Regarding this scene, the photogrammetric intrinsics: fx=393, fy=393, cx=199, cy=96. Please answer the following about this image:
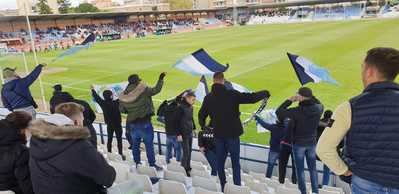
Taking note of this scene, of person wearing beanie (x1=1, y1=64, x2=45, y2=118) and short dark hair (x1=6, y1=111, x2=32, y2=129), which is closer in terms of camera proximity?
short dark hair (x1=6, y1=111, x2=32, y2=129)

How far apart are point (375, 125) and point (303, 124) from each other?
2.91 meters

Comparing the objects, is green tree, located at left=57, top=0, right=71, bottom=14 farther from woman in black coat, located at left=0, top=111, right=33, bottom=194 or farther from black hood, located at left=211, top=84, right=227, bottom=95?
woman in black coat, located at left=0, top=111, right=33, bottom=194

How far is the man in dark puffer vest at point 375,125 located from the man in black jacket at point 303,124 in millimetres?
2434

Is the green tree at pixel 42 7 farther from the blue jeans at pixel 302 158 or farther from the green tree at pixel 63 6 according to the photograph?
the blue jeans at pixel 302 158

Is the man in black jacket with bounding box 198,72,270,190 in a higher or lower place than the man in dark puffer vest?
lower

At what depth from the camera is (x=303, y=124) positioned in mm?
4938

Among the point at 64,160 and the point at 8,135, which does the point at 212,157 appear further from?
the point at 64,160

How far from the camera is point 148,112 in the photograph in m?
5.86

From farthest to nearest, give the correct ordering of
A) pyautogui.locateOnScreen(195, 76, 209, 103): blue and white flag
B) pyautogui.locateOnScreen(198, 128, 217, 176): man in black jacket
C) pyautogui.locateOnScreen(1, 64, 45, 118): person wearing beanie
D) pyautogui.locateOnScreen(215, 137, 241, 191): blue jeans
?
pyautogui.locateOnScreen(195, 76, 209, 103): blue and white flag → pyautogui.locateOnScreen(1, 64, 45, 118): person wearing beanie → pyautogui.locateOnScreen(198, 128, 217, 176): man in black jacket → pyautogui.locateOnScreen(215, 137, 241, 191): blue jeans

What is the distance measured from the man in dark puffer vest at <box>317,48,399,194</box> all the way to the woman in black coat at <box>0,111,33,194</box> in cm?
223

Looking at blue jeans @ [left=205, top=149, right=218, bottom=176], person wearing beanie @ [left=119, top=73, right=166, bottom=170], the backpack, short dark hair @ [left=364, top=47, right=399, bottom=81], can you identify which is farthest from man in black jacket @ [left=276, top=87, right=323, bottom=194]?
short dark hair @ [left=364, top=47, right=399, bottom=81]

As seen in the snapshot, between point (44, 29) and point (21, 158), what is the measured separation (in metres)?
50.7

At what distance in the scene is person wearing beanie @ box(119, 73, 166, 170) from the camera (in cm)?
575

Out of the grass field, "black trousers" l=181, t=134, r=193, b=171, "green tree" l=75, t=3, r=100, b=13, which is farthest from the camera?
"green tree" l=75, t=3, r=100, b=13
